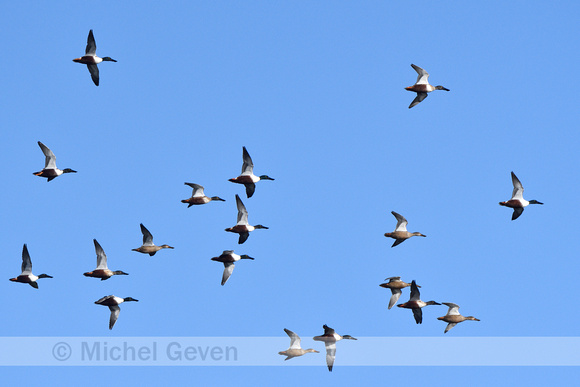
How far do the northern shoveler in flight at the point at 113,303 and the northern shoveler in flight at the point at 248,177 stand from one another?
6.97 meters

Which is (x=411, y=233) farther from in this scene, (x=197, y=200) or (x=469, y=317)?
(x=197, y=200)

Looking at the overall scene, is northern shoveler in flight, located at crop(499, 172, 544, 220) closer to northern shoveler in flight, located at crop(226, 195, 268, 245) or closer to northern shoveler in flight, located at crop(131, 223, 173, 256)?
northern shoveler in flight, located at crop(226, 195, 268, 245)

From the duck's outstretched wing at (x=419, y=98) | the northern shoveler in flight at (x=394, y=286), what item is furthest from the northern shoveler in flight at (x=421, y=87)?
the northern shoveler in flight at (x=394, y=286)

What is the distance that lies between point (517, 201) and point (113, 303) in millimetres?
17435

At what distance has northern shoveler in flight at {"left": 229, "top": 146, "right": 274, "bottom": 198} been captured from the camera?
67000 millimetres

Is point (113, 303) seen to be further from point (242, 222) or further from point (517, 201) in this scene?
point (517, 201)

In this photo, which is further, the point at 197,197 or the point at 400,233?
the point at 197,197

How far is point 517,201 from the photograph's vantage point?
67500 millimetres

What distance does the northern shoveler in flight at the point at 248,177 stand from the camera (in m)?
67.0

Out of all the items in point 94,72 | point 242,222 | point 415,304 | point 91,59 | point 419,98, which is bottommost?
point 415,304

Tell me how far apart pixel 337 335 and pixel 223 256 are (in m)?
6.16

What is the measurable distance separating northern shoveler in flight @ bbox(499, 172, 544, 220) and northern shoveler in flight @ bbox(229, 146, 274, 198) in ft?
34.1

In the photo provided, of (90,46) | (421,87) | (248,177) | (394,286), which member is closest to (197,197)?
(248,177)

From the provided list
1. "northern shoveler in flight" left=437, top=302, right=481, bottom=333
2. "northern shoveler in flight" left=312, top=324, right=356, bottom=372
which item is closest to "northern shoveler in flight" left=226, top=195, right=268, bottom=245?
"northern shoveler in flight" left=312, top=324, right=356, bottom=372
